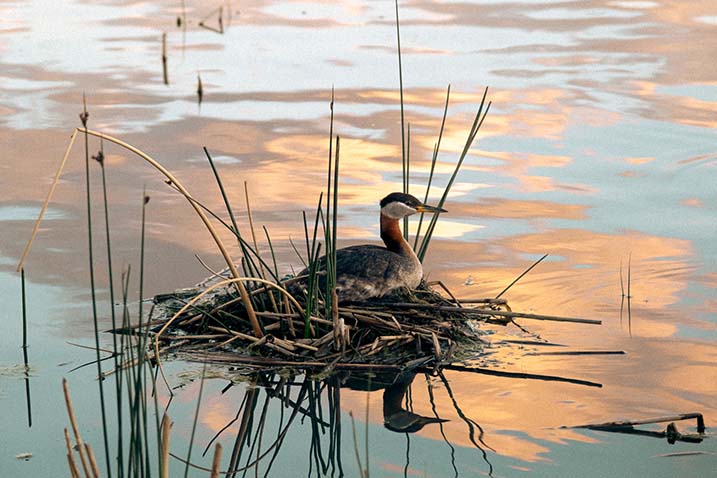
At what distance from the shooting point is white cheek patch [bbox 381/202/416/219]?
22.0ft

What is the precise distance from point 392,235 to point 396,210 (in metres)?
0.15

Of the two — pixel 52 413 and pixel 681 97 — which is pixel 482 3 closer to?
pixel 681 97

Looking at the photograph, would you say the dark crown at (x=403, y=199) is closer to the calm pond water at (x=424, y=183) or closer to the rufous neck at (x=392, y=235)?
the rufous neck at (x=392, y=235)

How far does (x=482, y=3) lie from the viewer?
55.7 feet

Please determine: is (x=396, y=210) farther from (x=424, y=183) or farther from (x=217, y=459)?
(x=217, y=459)

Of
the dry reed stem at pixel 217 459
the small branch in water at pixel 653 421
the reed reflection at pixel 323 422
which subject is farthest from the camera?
the small branch in water at pixel 653 421

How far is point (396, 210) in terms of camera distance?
6711 mm

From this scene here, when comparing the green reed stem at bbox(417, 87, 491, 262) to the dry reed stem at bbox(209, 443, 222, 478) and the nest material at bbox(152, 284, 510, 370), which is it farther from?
the dry reed stem at bbox(209, 443, 222, 478)

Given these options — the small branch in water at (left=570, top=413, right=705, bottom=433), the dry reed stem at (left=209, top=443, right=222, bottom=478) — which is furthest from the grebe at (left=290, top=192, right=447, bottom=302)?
the dry reed stem at (left=209, top=443, right=222, bottom=478)

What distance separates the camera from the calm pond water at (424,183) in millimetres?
5184

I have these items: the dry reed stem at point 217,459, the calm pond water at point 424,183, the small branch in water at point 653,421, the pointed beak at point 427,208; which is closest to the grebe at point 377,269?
the pointed beak at point 427,208

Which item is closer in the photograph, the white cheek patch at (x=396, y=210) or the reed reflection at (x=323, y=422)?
the reed reflection at (x=323, y=422)

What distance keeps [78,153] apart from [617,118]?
4823 millimetres

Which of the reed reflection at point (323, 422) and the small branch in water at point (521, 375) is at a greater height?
the small branch in water at point (521, 375)
